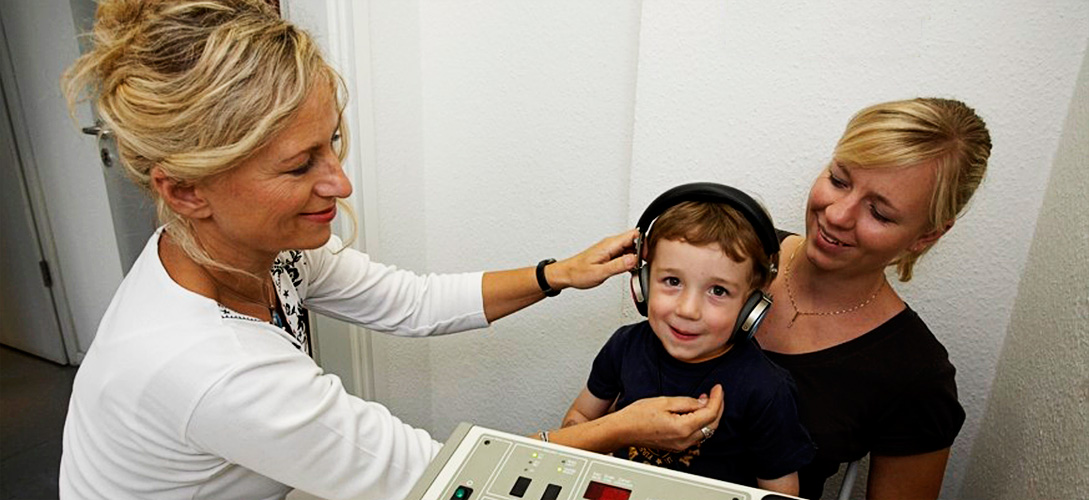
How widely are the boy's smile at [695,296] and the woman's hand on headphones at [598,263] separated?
187 mm

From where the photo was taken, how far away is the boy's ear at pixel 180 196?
3.02ft

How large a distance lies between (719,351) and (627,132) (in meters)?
0.62

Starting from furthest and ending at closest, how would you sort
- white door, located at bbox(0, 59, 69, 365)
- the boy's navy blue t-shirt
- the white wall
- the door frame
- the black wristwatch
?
white door, located at bbox(0, 59, 69, 365) → the white wall → the door frame → the black wristwatch → the boy's navy blue t-shirt

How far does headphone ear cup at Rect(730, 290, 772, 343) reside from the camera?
0.97m

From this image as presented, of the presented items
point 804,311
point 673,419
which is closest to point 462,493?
point 673,419

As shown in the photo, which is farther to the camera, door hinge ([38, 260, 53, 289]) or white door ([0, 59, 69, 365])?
door hinge ([38, 260, 53, 289])

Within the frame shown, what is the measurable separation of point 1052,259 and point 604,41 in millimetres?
897

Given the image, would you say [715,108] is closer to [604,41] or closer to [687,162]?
[687,162]

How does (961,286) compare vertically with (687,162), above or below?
below

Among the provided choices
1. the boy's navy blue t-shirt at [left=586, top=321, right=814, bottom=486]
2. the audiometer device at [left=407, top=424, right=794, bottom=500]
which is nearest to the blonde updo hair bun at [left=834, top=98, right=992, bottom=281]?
the boy's navy blue t-shirt at [left=586, top=321, right=814, bottom=486]

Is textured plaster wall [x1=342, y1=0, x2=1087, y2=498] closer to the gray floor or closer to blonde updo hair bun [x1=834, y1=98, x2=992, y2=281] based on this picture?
blonde updo hair bun [x1=834, y1=98, x2=992, y2=281]

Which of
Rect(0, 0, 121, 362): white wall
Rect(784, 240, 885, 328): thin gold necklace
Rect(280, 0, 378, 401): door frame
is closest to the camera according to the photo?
Rect(784, 240, 885, 328): thin gold necklace

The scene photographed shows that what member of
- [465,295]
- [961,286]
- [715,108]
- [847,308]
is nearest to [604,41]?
[715,108]

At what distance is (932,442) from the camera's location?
42.4 inches
